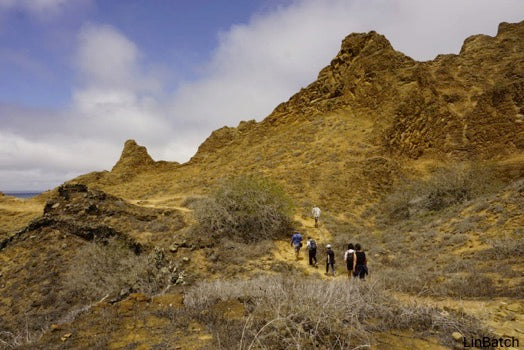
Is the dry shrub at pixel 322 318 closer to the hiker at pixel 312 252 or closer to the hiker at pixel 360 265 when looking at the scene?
the hiker at pixel 360 265

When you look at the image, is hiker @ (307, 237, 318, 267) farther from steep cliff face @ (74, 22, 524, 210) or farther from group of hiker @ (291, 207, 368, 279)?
steep cliff face @ (74, 22, 524, 210)

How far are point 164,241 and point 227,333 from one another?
8.59 meters

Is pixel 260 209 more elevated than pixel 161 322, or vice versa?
pixel 260 209

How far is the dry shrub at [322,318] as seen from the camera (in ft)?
11.2

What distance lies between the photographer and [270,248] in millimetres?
11898

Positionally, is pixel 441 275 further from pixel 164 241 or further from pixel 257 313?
pixel 164 241

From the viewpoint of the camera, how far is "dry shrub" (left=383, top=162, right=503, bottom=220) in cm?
1488

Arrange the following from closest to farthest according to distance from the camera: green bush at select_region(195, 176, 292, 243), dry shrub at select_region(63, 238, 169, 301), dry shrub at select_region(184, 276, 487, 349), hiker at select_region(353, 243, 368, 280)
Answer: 1. dry shrub at select_region(184, 276, 487, 349)
2. hiker at select_region(353, 243, 368, 280)
3. dry shrub at select_region(63, 238, 169, 301)
4. green bush at select_region(195, 176, 292, 243)

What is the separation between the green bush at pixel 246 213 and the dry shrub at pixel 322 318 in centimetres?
735

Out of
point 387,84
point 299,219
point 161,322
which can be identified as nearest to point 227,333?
point 161,322

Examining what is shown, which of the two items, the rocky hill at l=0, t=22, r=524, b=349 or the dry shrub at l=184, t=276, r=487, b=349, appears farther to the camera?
the rocky hill at l=0, t=22, r=524, b=349

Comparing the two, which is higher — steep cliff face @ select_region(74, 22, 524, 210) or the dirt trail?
steep cliff face @ select_region(74, 22, 524, 210)

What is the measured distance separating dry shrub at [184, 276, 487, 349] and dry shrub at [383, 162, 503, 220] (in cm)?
1164

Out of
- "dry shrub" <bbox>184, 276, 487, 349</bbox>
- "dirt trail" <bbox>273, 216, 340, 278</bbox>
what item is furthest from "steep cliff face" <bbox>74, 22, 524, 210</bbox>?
"dry shrub" <bbox>184, 276, 487, 349</bbox>
